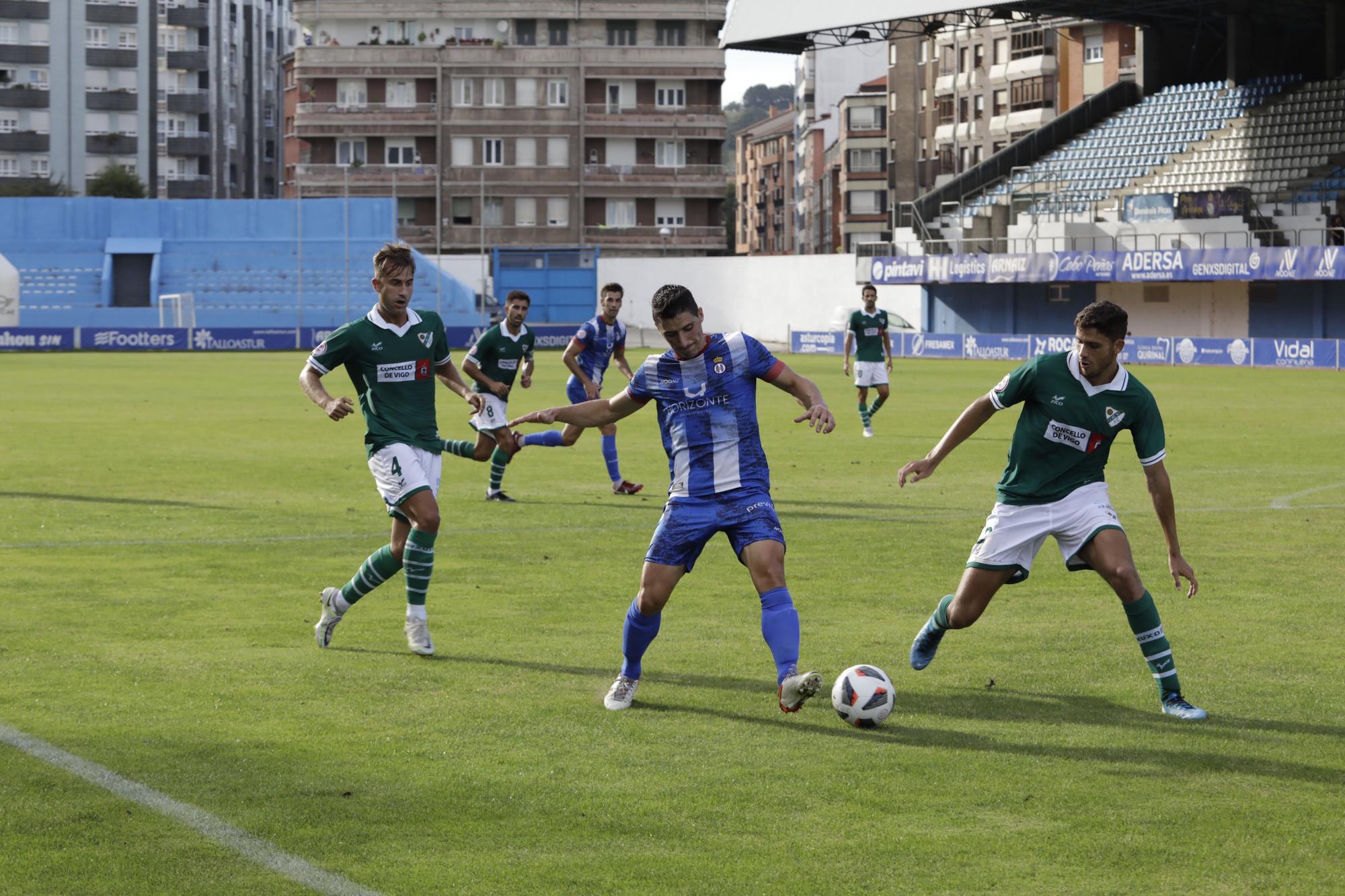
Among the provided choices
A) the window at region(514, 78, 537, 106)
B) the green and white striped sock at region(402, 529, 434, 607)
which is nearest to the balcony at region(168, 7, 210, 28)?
the window at region(514, 78, 537, 106)

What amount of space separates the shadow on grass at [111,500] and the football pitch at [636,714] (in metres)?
0.10

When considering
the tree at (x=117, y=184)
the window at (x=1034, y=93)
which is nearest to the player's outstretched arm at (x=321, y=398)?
the window at (x=1034, y=93)

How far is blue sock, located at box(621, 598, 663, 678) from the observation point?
779cm

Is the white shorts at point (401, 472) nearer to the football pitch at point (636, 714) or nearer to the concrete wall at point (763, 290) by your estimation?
the football pitch at point (636, 714)

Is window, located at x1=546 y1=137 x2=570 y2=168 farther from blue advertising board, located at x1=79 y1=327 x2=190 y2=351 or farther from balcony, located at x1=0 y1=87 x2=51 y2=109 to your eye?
balcony, located at x1=0 y1=87 x2=51 y2=109

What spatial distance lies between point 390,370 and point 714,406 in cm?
236

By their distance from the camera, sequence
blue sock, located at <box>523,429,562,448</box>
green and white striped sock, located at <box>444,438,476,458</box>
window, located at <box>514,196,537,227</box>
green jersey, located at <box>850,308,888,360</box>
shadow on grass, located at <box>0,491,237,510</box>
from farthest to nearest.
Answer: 1. window, located at <box>514,196,537,227</box>
2. green jersey, located at <box>850,308,888,360</box>
3. blue sock, located at <box>523,429,562,448</box>
4. shadow on grass, located at <box>0,491,237,510</box>
5. green and white striped sock, located at <box>444,438,476,458</box>

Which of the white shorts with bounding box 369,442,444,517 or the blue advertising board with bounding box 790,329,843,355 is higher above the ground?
the blue advertising board with bounding box 790,329,843,355

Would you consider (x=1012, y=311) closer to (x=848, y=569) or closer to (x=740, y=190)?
(x=848, y=569)

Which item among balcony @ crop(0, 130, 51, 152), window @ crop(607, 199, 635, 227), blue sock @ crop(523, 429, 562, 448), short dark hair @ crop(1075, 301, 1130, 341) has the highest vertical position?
balcony @ crop(0, 130, 51, 152)

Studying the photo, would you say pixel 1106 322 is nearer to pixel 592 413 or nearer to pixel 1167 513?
pixel 1167 513

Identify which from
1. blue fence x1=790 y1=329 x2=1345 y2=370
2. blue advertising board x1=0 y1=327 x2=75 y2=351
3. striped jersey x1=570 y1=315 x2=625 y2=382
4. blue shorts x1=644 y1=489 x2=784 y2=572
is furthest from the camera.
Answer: blue advertising board x1=0 y1=327 x2=75 y2=351

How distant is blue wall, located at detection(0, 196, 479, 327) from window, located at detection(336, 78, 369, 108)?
13895 mm

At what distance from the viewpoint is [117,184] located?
98.4 metres
